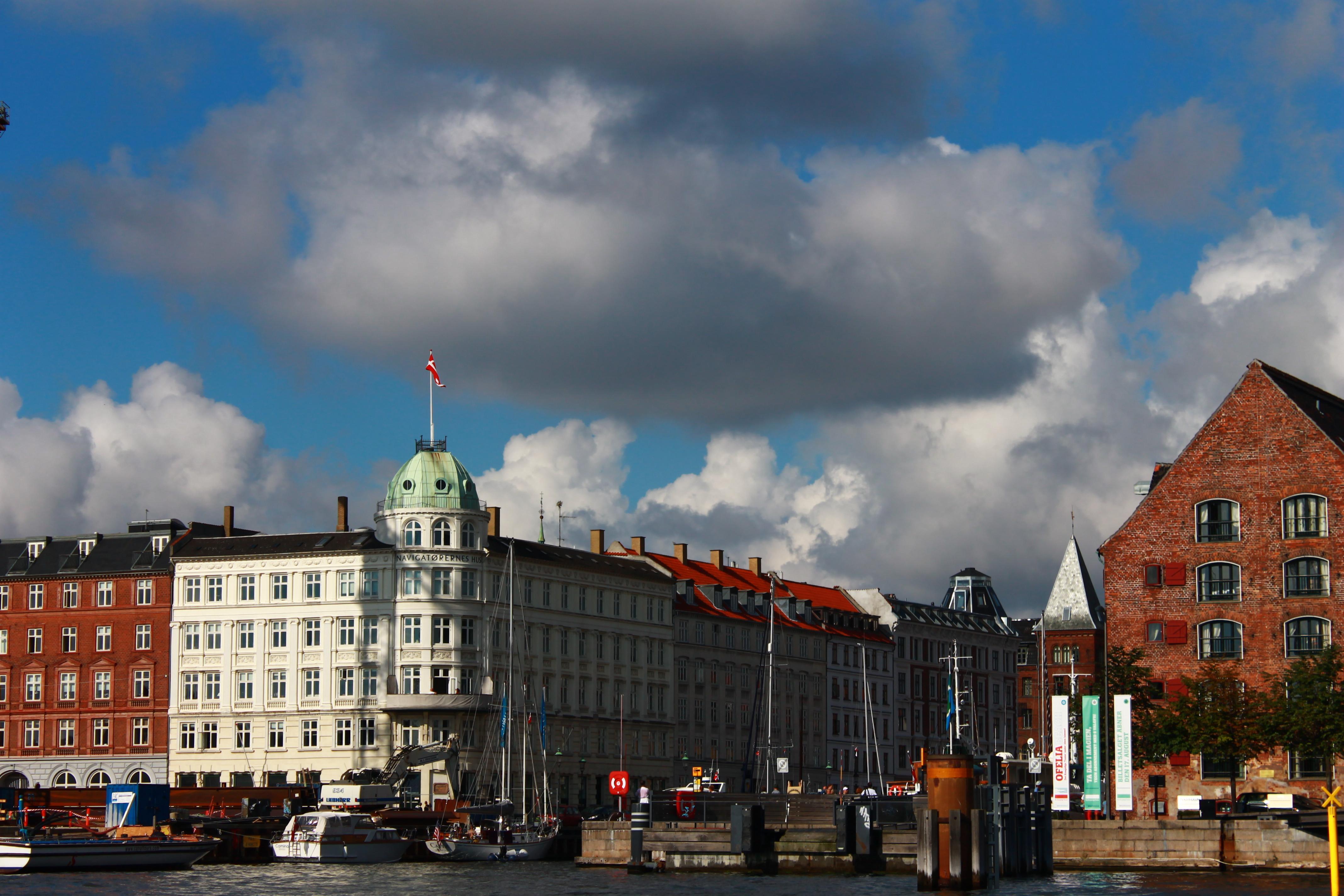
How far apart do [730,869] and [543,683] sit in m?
54.3

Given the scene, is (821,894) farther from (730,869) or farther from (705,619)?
(705,619)

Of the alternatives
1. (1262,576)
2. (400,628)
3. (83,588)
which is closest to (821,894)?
(1262,576)

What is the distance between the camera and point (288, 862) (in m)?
103

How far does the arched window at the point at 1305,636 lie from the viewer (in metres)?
92.2

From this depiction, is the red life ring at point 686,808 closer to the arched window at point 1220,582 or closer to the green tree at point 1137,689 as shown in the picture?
the green tree at point 1137,689

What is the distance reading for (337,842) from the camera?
99750 millimetres

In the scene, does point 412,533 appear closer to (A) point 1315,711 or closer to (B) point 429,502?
(B) point 429,502

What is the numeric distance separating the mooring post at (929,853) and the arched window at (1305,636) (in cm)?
3374

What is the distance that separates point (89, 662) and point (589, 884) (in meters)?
71.8

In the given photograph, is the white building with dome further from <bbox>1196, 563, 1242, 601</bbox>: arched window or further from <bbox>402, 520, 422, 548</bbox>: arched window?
<bbox>1196, 563, 1242, 601</bbox>: arched window

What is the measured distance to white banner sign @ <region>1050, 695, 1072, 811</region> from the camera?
7881cm

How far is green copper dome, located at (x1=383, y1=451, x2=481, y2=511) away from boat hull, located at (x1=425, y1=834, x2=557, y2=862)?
3339cm

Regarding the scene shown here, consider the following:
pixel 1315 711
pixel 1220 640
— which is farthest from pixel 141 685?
pixel 1315 711

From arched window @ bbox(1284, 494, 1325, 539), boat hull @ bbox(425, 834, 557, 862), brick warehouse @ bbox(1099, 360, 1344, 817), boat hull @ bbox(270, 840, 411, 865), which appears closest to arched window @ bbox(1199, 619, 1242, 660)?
brick warehouse @ bbox(1099, 360, 1344, 817)
